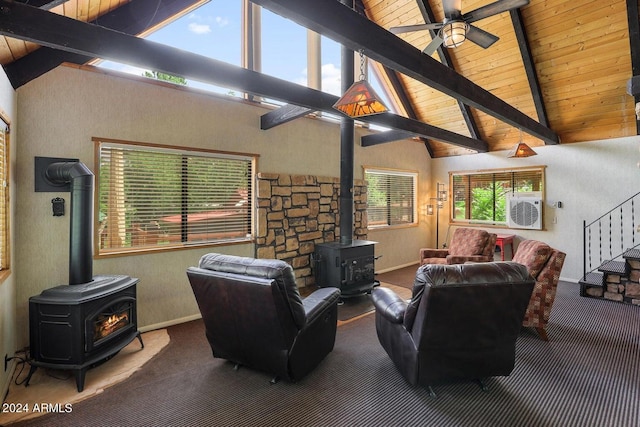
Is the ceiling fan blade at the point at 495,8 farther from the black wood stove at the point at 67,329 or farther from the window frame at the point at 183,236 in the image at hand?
the black wood stove at the point at 67,329

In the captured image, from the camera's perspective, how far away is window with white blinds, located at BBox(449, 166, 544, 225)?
6.29 metres

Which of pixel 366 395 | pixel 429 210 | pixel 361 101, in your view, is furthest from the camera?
Answer: pixel 429 210

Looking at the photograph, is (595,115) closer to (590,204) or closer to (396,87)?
(590,204)

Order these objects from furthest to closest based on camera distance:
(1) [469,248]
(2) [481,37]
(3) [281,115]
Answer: (1) [469,248] < (3) [281,115] < (2) [481,37]

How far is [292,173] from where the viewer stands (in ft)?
16.3

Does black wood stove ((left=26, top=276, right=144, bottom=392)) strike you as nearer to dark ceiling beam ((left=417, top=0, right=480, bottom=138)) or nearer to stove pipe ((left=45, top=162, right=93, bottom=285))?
stove pipe ((left=45, top=162, right=93, bottom=285))

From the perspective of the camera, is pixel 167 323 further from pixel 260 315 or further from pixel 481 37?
pixel 481 37

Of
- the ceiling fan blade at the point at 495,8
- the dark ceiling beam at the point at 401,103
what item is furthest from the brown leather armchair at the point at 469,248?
the ceiling fan blade at the point at 495,8

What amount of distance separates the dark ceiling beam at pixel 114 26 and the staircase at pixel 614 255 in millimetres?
6729

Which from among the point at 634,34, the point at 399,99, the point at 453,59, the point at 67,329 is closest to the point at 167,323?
the point at 67,329

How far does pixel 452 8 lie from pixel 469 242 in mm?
3733

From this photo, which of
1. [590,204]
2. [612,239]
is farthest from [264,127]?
[612,239]

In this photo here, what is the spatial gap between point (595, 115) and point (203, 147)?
627 centimetres

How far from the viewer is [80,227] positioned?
2.80 m
